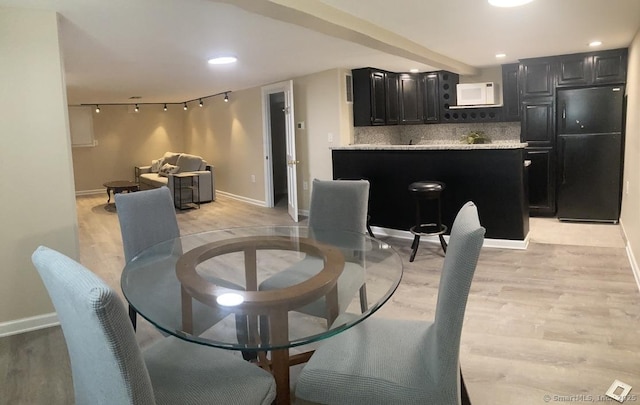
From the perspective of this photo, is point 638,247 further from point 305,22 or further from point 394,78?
point 394,78

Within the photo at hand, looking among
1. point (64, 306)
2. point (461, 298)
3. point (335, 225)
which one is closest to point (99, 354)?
point (64, 306)

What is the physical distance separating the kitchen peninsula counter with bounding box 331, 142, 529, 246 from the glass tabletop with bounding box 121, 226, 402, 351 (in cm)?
219

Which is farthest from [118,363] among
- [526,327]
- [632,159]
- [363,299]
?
[632,159]

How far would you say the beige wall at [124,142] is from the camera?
9805 mm

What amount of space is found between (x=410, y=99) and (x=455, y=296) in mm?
5397

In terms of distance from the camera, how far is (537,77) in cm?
556

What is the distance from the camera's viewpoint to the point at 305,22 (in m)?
2.81

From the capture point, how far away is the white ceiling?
114 inches

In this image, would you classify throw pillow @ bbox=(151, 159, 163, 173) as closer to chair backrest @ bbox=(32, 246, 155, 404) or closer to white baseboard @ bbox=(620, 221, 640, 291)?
white baseboard @ bbox=(620, 221, 640, 291)

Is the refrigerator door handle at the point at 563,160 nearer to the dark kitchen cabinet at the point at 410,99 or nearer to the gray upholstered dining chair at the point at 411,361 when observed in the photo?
the dark kitchen cabinet at the point at 410,99

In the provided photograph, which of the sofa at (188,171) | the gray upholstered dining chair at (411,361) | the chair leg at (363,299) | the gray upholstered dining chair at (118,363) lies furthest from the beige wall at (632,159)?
the sofa at (188,171)

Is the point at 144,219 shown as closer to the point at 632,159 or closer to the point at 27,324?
the point at 27,324

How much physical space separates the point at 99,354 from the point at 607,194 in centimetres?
576

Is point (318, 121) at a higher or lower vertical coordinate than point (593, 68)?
lower
